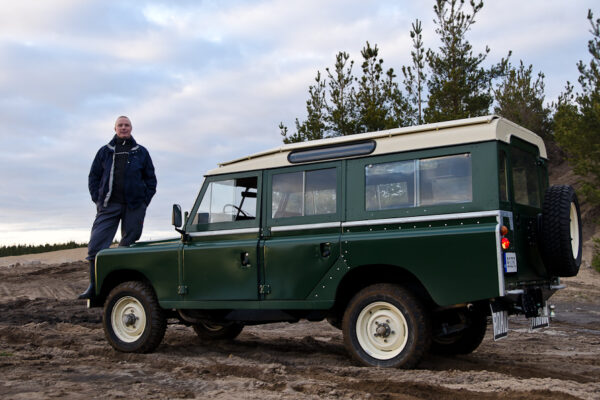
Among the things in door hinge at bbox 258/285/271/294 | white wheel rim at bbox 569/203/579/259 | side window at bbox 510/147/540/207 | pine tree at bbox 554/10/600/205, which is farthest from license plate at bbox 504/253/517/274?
pine tree at bbox 554/10/600/205

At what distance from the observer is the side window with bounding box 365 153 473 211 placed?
5949 millimetres

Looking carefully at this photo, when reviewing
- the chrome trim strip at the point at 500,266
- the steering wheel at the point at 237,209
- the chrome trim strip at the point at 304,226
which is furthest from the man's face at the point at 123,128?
the chrome trim strip at the point at 500,266

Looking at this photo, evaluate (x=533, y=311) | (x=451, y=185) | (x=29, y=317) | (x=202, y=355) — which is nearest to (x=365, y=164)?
(x=451, y=185)

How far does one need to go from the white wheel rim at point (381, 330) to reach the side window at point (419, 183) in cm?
102

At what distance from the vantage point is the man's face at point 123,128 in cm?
862

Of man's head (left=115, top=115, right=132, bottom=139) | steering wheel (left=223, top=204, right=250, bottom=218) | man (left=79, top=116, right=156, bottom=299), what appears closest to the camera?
steering wheel (left=223, top=204, right=250, bottom=218)

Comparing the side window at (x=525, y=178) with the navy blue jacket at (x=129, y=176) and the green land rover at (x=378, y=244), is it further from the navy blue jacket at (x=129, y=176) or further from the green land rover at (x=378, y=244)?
the navy blue jacket at (x=129, y=176)

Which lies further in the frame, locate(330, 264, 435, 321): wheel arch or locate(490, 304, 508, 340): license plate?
locate(330, 264, 435, 321): wheel arch

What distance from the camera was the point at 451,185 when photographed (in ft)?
19.7

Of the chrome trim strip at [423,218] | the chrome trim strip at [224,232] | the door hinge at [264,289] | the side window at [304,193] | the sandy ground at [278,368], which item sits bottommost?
the sandy ground at [278,368]

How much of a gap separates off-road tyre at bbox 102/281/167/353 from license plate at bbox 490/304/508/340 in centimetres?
389

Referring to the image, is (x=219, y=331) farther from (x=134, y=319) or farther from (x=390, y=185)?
(x=390, y=185)

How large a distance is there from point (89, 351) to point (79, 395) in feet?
9.00

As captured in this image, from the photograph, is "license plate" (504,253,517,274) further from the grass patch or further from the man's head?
the grass patch
